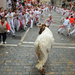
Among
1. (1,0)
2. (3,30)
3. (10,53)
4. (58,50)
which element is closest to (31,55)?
(10,53)

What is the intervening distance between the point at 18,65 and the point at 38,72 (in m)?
0.98

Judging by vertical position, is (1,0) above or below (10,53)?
above

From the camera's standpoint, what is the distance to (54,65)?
4398 mm

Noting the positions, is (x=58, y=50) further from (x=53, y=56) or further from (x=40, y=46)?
(x=40, y=46)

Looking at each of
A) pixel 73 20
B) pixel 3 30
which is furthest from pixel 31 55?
pixel 73 20

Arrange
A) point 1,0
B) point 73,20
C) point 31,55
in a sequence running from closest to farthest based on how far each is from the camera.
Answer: point 31,55 → point 73,20 → point 1,0

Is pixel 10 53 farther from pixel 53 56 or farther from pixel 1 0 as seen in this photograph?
pixel 1 0

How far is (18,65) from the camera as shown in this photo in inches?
166

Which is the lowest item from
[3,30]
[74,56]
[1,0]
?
[74,56]

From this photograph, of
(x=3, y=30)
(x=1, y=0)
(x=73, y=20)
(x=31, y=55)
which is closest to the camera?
A: (x=31, y=55)

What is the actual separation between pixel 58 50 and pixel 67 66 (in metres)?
1.56

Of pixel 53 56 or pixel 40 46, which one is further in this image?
pixel 53 56

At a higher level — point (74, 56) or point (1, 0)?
point (1, 0)

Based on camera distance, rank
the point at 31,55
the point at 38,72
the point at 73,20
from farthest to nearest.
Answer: the point at 73,20 → the point at 31,55 → the point at 38,72
